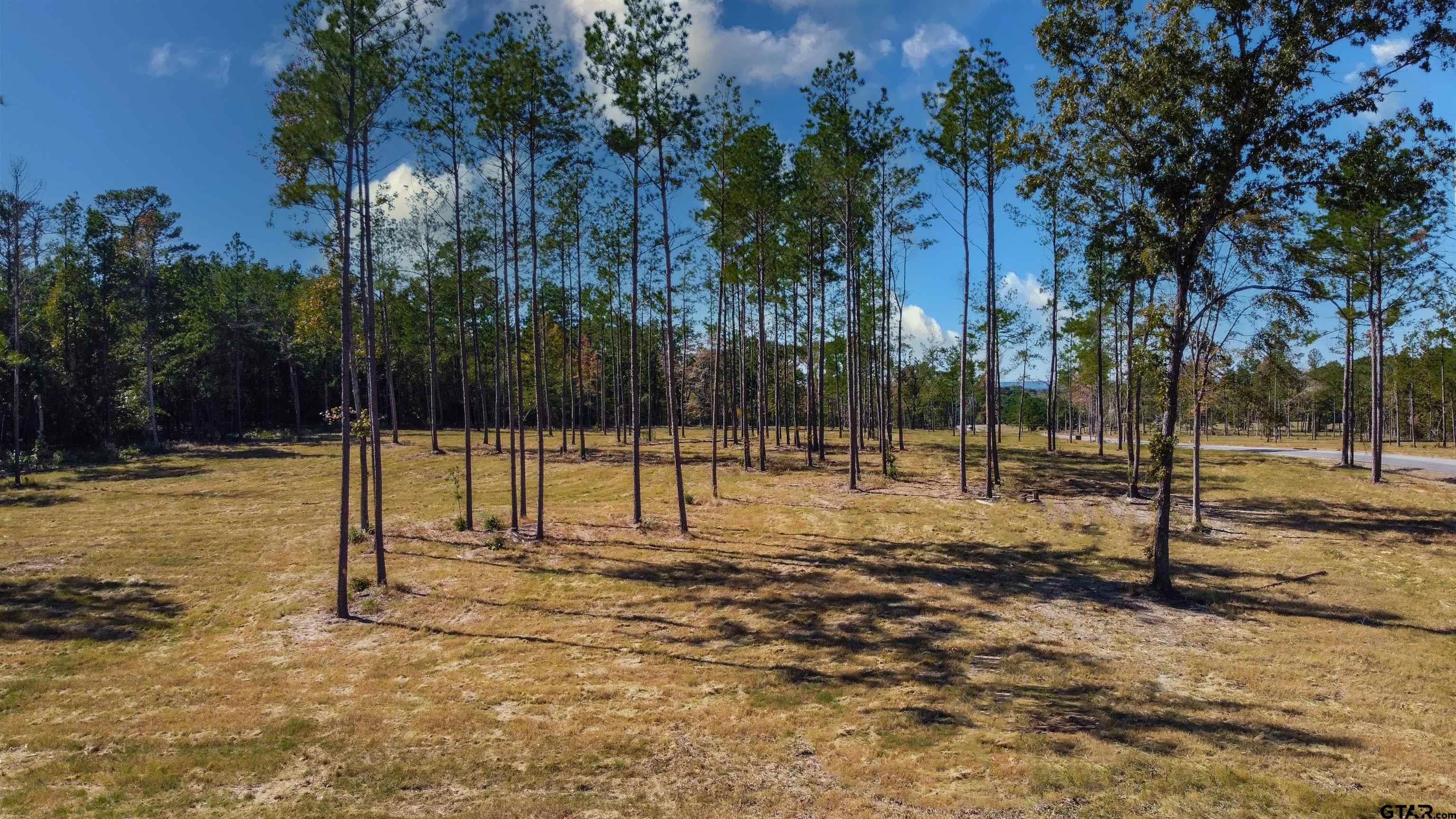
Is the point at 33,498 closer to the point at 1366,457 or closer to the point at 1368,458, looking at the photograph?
the point at 1368,458

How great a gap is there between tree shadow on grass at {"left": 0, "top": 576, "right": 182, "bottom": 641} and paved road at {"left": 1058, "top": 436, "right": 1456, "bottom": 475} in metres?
40.2

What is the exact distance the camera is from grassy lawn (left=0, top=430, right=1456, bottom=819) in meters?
7.21

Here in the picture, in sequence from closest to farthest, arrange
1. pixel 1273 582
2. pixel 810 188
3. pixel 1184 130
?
pixel 1184 130, pixel 1273 582, pixel 810 188

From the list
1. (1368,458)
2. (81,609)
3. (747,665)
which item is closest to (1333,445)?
(1368,458)

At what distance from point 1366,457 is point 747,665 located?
41.8 metres

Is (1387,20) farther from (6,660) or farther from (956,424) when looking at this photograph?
(956,424)

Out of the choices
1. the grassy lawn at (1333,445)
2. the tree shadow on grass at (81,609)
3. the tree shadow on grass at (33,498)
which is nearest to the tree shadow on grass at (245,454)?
the tree shadow on grass at (33,498)

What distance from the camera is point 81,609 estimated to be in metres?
14.1

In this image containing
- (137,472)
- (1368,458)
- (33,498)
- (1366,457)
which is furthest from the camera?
(137,472)

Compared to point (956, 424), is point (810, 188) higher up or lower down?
higher up

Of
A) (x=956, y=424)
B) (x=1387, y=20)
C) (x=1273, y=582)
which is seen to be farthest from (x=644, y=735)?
(x=956, y=424)

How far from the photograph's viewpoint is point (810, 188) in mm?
27203

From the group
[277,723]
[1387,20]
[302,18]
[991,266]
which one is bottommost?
[277,723]

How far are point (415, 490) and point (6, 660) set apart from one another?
1809 centimetres
